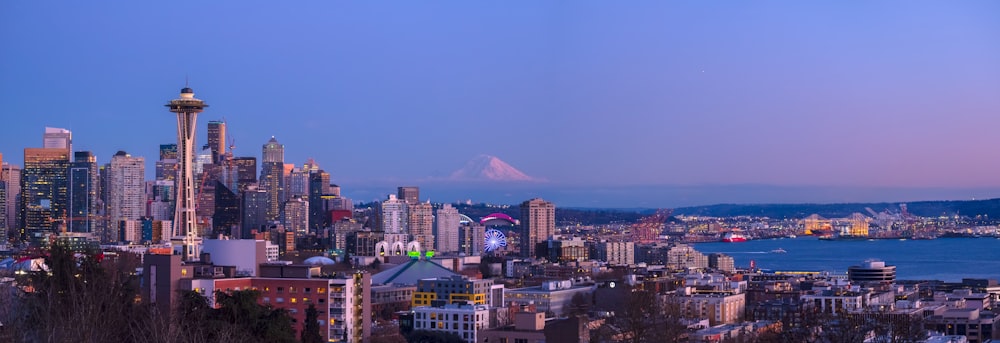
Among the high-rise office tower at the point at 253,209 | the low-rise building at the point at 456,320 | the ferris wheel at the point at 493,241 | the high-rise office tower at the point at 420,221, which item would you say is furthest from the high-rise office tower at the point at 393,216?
the low-rise building at the point at 456,320

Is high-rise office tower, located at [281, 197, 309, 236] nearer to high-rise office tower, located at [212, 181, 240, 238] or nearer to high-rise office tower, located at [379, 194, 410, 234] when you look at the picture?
high-rise office tower, located at [212, 181, 240, 238]

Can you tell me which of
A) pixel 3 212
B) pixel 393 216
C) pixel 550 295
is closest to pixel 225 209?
pixel 393 216

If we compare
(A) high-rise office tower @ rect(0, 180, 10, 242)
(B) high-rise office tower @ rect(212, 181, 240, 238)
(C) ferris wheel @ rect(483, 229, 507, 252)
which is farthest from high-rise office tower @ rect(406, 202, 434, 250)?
(A) high-rise office tower @ rect(0, 180, 10, 242)

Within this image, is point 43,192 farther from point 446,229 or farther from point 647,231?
point 647,231

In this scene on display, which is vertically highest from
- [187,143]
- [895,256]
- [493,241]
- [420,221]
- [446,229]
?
[187,143]

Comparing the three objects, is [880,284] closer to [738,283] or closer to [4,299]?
[738,283]

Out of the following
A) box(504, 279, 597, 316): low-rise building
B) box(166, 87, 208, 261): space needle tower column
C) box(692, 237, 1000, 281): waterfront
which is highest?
box(166, 87, 208, 261): space needle tower column
